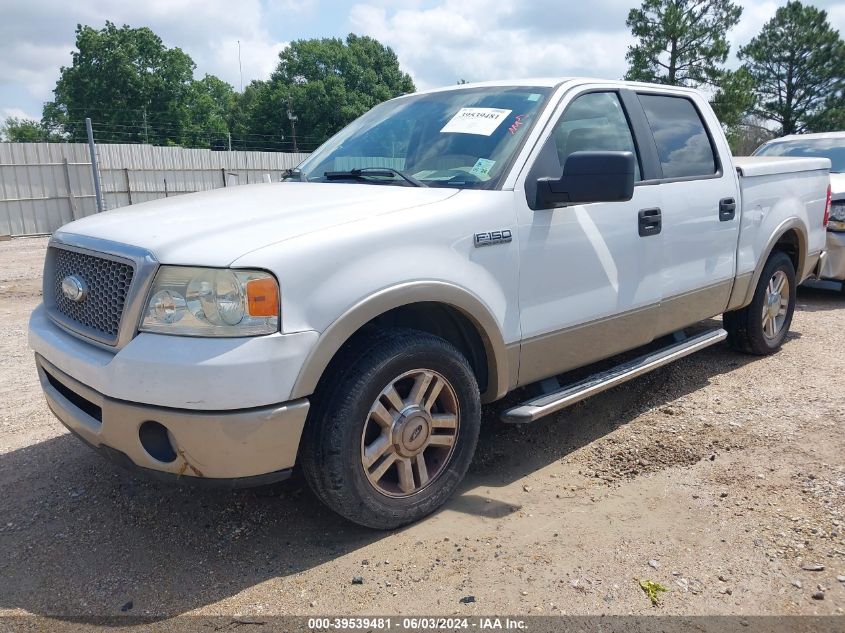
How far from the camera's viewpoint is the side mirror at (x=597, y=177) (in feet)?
9.74

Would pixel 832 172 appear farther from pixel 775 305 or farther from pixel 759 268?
pixel 759 268

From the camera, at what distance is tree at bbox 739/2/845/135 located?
4025 centimetres

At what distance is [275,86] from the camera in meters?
62.2

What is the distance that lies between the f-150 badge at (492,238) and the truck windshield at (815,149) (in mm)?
6886

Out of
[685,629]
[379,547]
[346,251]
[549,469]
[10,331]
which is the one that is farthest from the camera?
[10,331]

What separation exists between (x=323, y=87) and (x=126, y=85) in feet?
54.0

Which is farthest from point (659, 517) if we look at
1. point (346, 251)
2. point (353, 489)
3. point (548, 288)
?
point (346, 251)

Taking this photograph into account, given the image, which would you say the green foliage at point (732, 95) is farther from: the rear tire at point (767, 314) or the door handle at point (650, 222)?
the door handle at point (650, 222)

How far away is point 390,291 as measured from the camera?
106 inches

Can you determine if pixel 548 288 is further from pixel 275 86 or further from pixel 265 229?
pixel 275 86

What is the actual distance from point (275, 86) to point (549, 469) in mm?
63917

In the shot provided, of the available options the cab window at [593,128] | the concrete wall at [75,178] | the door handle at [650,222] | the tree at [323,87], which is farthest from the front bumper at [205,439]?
the tree at [323,87]

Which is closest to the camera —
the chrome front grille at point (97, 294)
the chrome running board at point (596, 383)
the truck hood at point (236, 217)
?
the truck hood at point (236, 217)

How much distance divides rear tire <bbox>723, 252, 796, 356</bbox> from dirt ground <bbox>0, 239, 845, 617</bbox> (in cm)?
103
